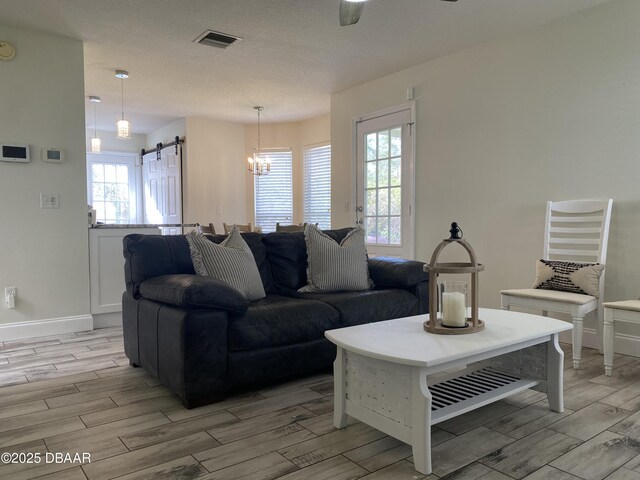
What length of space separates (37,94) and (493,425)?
13.5 ft

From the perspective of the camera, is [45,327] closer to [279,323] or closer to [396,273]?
[279,323]

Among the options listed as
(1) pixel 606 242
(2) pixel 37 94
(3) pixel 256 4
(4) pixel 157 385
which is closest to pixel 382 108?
(3) pixel 256 4

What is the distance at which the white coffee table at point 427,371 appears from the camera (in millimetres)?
1697

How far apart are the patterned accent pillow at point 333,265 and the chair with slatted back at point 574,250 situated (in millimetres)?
1031

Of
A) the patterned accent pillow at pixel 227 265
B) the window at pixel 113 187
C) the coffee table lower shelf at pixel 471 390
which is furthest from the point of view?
the window at pixel 113 187

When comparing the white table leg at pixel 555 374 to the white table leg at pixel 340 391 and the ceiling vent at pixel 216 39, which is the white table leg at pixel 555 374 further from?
the ceiling vent at pixel 216 39

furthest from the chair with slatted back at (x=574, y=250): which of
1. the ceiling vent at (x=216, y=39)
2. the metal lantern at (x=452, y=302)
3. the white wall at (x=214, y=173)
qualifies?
the white wall at (x=214, y=173)

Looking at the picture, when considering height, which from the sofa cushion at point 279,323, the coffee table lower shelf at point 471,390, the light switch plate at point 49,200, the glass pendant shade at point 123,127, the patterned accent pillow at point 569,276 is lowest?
the coffee table lower shelf at point 471,390

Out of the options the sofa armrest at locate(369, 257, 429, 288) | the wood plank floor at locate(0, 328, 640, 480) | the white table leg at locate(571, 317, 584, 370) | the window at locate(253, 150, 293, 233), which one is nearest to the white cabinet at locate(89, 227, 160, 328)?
the wood plank floor at locate(0, 328, 640, 480)

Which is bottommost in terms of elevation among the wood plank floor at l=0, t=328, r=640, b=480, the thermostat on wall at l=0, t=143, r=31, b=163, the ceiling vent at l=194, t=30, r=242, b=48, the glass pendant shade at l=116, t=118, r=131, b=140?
the wood plank floor at l=0, t=328, r=640, b=480

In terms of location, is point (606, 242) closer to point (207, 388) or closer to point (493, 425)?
point (493, 425)

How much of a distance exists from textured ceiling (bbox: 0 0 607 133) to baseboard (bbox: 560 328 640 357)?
2380 millimetres

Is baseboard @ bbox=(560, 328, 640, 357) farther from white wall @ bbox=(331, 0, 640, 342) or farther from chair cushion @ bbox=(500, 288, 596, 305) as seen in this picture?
chair cushion @ bbox=(500, 288, 596, 305)

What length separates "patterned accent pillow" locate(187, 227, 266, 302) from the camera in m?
2.72
